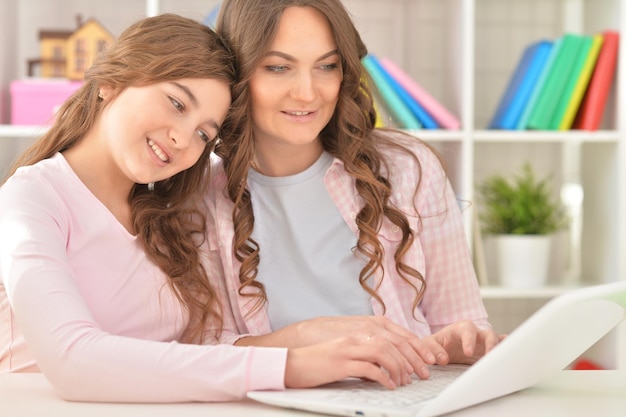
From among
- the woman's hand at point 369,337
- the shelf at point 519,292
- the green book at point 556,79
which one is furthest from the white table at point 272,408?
the green book at point 556,79

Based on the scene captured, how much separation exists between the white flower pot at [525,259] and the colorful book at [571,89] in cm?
37

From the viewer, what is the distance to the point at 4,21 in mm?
2852

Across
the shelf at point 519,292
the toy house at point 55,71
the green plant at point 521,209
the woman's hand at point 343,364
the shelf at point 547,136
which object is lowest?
the shelf at point 519,292

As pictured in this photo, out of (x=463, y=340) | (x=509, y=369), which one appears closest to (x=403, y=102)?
(x=463, y=340)

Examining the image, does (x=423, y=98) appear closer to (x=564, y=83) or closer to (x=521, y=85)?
(x=521, y=85)

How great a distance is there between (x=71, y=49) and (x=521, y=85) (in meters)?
1.45

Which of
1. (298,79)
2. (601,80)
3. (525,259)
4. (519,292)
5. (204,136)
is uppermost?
(601,80)

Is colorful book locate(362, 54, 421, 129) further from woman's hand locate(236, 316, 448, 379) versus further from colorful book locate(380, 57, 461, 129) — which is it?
woman's hand locate(236, 316, 448, 379)

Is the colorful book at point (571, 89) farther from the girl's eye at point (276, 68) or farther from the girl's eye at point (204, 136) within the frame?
the girl's eye at point (204, 136)

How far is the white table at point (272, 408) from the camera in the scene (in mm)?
949

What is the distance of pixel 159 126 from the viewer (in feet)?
4.67

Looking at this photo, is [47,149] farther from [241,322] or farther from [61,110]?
[241,322]

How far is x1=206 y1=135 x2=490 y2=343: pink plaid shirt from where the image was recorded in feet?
5.42

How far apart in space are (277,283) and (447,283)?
336mm
